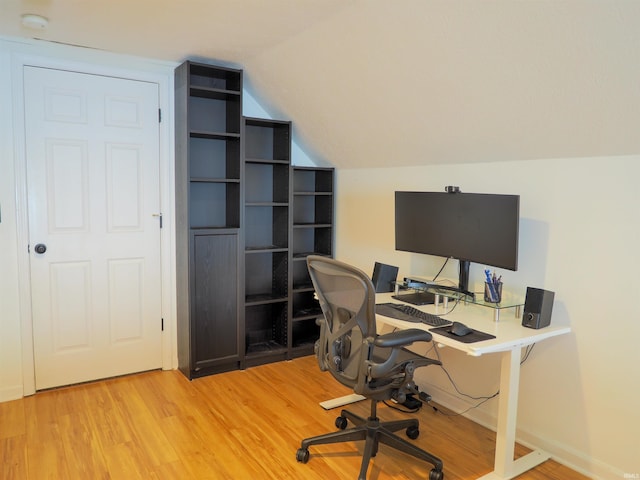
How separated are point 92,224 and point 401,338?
238 cm

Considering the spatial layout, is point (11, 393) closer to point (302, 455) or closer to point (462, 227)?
point (302, 455)

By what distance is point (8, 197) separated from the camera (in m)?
3.15

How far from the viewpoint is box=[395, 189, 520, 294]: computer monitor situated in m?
2.57

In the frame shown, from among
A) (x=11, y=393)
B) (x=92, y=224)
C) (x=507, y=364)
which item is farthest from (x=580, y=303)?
(x=11, y=393)

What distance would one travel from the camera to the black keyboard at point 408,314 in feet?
8.39

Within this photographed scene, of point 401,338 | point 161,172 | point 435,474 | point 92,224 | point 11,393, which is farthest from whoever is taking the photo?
point 161,172

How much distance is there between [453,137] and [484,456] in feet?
5.88

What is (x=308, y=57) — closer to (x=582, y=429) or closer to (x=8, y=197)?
(x=8, y=197)

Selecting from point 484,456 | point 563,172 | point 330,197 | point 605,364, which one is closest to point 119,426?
→ point 484,456

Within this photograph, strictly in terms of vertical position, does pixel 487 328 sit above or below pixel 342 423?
above

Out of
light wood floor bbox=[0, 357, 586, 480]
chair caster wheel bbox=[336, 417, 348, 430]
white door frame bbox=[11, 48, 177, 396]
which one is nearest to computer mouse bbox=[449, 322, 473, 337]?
light wood floor bbox=[0, 357, 586, 480]

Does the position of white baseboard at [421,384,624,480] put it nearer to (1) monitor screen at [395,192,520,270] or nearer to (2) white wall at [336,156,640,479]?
(2) white wall at [336,156,640,479]

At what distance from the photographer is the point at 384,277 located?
10.8ft

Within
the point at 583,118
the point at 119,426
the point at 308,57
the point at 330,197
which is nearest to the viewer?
the point at 583,118
